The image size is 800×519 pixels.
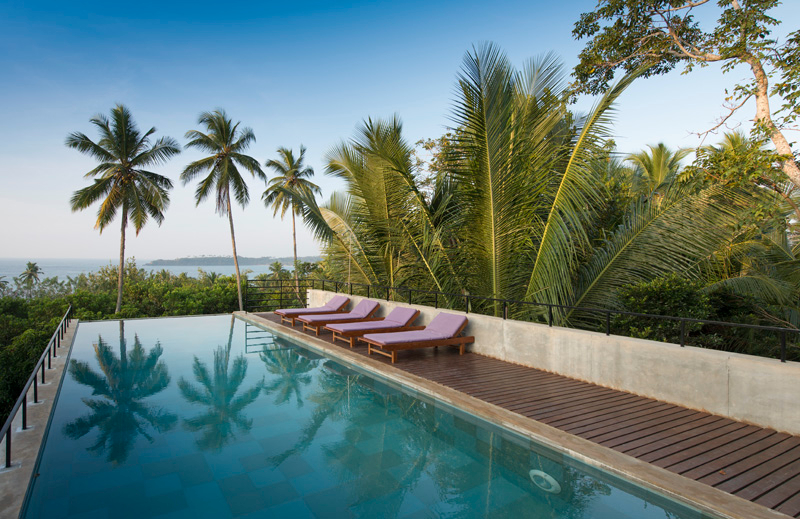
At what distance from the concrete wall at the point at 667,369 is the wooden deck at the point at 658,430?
14cm

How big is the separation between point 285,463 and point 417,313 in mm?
5262

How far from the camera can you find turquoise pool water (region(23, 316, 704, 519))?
3203 millimetres

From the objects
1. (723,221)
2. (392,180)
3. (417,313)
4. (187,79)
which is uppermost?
(187,79)

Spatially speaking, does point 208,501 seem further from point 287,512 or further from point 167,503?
point 287,512

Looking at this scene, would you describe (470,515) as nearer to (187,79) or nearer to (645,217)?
(645,217)

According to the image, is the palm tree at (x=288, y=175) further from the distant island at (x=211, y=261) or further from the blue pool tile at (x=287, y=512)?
the distant island at (x=211, y=261)

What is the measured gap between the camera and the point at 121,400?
5.90m

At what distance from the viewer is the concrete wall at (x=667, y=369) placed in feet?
13.6

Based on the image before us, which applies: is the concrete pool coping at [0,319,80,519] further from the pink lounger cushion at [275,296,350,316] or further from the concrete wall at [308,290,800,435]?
the concrete wall at [308,290,800,435]

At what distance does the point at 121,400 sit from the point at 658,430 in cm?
643

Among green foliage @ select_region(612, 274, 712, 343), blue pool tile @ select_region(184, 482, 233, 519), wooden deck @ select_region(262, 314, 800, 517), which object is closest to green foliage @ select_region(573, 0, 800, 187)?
green foliage @ select_region(612, 274, 712, 343)

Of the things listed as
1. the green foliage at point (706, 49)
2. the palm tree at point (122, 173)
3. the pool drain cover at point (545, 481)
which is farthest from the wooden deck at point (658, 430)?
the palm tree at point (122, 173)

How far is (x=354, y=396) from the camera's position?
19.3 ft

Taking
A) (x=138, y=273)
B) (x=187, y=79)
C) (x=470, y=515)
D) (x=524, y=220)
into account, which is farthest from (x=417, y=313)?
(x=138, y=273)
